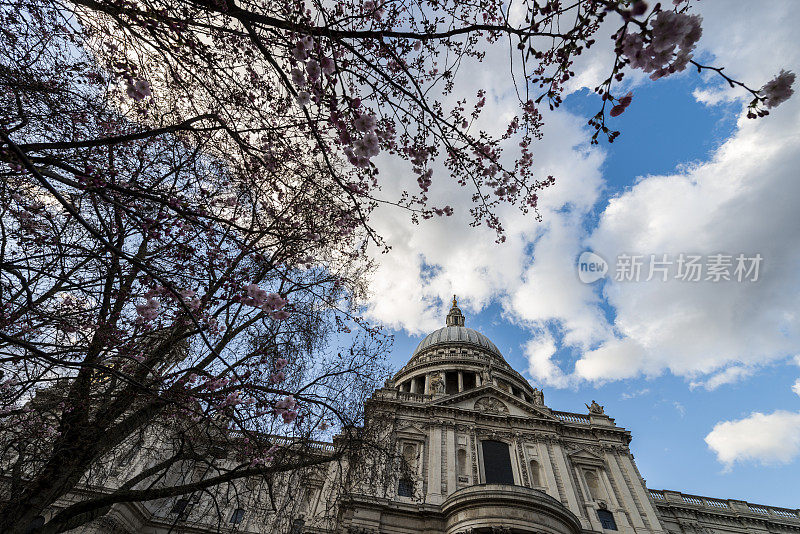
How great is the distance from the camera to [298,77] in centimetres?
445

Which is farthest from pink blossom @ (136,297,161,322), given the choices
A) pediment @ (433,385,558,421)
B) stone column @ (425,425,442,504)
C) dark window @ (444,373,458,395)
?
dark window @ (444,373,458,395)

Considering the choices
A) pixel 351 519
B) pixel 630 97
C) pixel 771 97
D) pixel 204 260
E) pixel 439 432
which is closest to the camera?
pixel 771 97

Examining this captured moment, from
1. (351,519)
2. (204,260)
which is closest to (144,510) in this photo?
(351,519)

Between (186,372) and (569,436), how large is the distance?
80.5 feet

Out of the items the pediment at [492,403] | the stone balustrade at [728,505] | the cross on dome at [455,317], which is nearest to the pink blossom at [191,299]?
the pediment at [492,403]

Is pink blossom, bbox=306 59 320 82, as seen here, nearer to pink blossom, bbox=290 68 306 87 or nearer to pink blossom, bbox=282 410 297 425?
pink blossom, bbox=290 68 306 87

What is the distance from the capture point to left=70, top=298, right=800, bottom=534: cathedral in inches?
706

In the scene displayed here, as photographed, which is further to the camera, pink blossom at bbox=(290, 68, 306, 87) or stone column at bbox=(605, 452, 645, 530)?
stone column at bbox=(605, 452, 645, 530)

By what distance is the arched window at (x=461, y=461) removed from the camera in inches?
879

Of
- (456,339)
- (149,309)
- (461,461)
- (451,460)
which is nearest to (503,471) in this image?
(461,461)

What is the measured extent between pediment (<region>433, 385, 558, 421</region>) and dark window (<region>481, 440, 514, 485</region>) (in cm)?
205

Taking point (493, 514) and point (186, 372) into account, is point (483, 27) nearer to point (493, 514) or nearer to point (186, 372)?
point (186, 372)

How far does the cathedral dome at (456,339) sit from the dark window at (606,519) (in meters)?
20.9

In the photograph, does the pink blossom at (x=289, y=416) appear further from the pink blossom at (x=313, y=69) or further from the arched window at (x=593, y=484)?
the arched window at (x=593, y=484)
